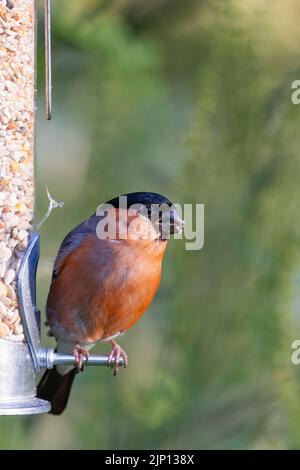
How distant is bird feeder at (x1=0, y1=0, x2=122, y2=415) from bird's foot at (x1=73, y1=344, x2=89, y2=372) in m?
0.03

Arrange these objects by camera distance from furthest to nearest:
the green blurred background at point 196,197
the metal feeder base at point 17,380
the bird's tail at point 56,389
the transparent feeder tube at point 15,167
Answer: the green blurred background at point 196,197
the bird's tail at point 56,389
the transparent feeder tube at point 15,167
the metal feeder base at point 17,380

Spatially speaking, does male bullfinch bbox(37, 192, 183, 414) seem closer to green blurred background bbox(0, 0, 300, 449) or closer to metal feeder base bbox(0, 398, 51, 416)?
green blurred background bbox(0, 0, 300, 449)

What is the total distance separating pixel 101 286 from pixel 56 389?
0.82 metres

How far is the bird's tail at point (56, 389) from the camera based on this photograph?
6.33 m

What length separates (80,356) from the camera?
563cm

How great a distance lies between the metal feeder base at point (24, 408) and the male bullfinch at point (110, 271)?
2.02 feet

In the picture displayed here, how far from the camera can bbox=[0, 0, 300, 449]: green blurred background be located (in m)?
6.49

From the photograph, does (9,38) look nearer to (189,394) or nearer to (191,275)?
(191,275)

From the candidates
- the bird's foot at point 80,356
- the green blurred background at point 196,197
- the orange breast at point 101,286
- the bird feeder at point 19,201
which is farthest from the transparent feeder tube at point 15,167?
the green blurred background at point 196,197

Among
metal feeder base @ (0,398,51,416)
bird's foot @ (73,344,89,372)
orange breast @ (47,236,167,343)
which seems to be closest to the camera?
metal feeder base @ (0,398,51,416)

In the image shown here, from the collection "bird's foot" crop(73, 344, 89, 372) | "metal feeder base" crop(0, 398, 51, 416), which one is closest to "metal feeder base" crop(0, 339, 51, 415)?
"metal feeder base" crop(0, 398, 51, 416)

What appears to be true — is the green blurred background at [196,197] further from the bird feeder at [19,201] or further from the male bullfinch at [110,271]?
the bird feeder at [19,201]

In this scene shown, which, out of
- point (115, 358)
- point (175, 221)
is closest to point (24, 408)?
point (115, 358)

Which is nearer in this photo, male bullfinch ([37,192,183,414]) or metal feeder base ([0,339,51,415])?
metal feeder base ([0,339,51,415])
